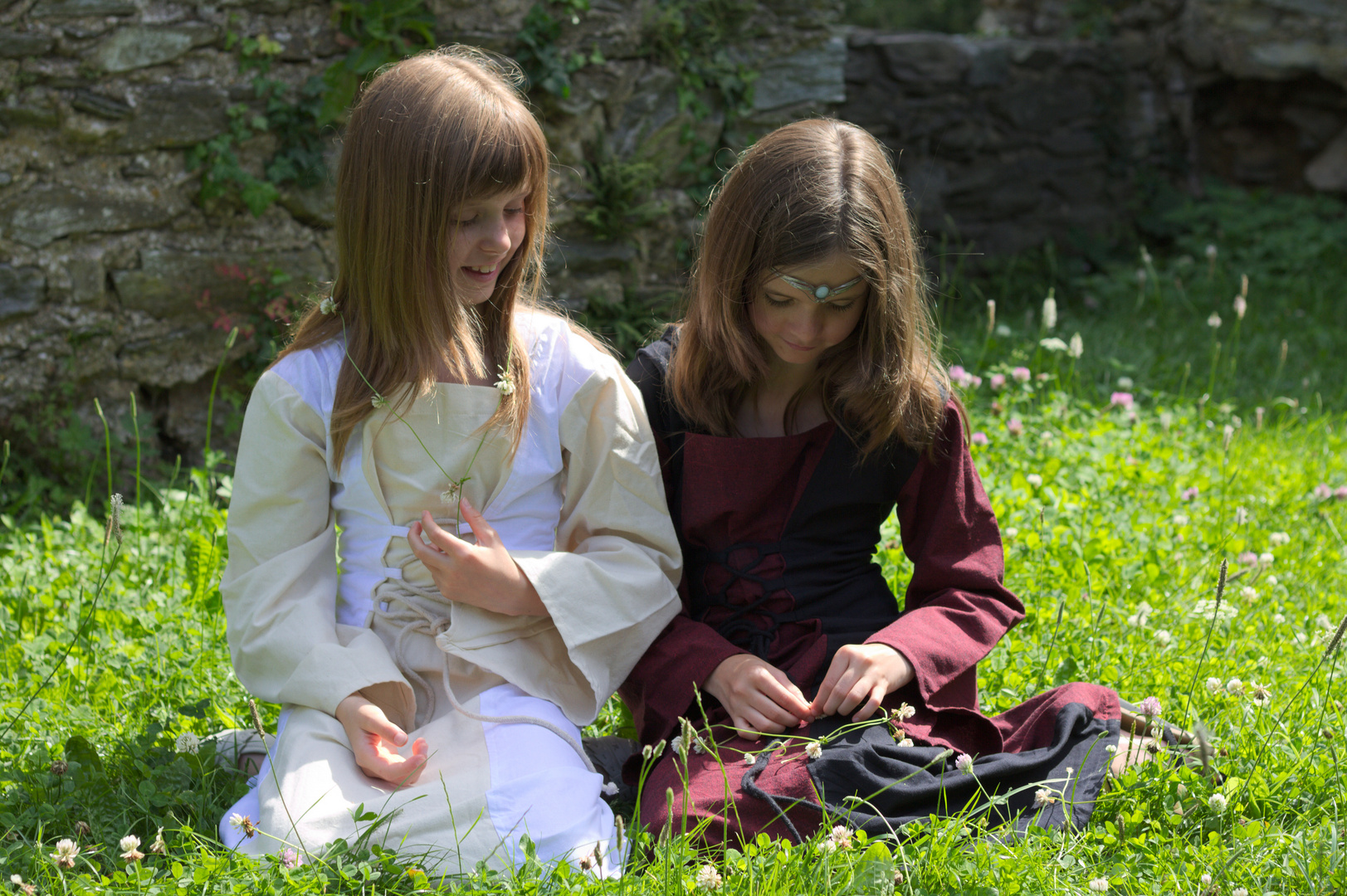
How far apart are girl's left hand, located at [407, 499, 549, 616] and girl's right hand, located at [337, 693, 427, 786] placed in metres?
0.24

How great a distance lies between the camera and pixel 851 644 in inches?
74.7

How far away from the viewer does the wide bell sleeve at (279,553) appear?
1828 millimetres

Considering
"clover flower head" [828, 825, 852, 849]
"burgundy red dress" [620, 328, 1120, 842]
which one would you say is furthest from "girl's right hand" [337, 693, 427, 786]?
"clover flower head" [828, 825, 852, 849]

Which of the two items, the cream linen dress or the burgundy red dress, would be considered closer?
the cream linen dress

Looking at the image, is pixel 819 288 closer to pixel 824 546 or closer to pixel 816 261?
pixel 816 261

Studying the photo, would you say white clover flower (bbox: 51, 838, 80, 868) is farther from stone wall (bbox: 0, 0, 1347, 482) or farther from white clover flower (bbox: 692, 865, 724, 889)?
stone wall (bbox: 0, 0, 1347, 482)

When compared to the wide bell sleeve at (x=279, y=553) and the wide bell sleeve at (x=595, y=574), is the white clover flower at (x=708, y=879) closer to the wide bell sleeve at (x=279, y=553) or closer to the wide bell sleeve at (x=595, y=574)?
the wide bell sleeve at (x=595, y=574)

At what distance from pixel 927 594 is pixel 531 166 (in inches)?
44.0

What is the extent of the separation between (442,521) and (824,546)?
2.43 feet

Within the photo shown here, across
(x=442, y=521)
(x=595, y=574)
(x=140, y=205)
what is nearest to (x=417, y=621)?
(x=442, y=521)

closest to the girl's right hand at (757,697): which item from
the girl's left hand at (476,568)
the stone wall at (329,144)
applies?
the girl's left hand at (476,568)

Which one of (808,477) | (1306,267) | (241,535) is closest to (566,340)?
(808,477)

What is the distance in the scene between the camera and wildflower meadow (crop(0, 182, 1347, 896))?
1.61 meters

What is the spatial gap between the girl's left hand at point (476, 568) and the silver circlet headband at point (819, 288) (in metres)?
0.70
